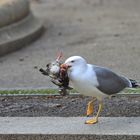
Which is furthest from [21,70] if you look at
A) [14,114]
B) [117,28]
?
[117,28]

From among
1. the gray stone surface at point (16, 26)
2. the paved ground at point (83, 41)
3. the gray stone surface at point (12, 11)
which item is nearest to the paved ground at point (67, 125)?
the paved ground at point (83, 41)

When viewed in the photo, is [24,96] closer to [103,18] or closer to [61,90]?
[61,90]

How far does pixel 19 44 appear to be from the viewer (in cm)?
1062

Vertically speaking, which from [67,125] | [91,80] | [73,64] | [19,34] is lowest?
[19,34]

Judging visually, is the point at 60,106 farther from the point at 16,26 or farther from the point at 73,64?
the point at 16,26

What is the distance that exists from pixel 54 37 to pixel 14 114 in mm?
6025

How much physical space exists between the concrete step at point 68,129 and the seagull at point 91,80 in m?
0.14

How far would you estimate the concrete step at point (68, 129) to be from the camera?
5211mm

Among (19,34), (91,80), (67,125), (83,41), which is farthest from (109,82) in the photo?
(83,41)

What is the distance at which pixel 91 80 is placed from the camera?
5.29m

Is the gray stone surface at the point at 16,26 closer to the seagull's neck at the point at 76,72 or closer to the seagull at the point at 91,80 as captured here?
the seagull at the point at 91,80

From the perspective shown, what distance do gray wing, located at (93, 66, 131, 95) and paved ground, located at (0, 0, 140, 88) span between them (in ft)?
7.24

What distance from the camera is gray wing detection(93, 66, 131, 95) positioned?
5.39m

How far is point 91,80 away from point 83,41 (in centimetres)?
601
